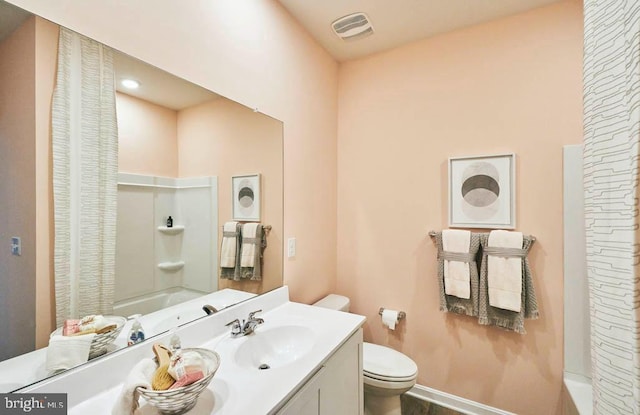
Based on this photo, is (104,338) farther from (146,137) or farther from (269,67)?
(269,67)

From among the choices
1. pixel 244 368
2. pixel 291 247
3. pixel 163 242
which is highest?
pixel 163 242

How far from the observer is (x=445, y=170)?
177cm

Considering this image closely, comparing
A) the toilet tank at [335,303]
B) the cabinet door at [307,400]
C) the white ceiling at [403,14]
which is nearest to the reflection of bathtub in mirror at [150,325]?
the cabinet door at [307,400]

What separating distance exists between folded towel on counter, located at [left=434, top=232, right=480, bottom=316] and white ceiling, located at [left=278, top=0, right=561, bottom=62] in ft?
4.38

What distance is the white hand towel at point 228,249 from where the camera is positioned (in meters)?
1.27

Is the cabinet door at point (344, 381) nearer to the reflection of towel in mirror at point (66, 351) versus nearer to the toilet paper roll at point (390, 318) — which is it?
the toilet paper roll at point (390, 318)

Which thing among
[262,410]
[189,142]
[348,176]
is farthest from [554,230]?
[189,142]

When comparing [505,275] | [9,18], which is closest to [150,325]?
[9,18]

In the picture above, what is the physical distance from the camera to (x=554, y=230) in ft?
4.93

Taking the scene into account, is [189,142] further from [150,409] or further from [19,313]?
[150,409]

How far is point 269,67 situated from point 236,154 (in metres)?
0.55

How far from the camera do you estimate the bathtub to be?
2.91 feet

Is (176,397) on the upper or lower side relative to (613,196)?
lower

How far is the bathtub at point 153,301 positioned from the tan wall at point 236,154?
174mm
